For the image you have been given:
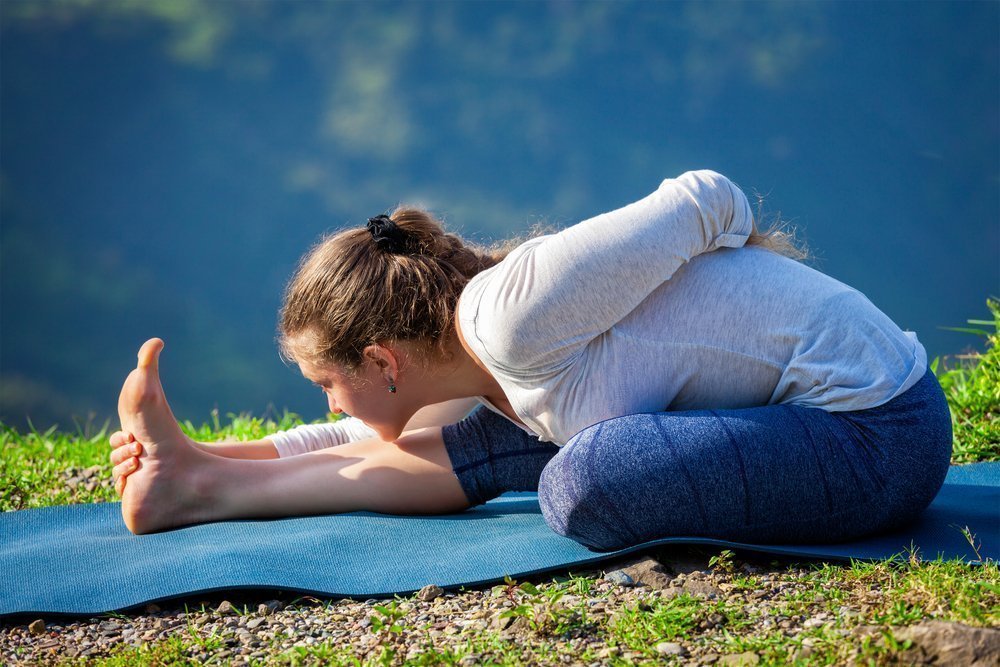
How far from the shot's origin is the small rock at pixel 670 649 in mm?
1670

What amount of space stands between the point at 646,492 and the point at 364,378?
70cm

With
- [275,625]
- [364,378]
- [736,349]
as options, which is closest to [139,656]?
[275,625]

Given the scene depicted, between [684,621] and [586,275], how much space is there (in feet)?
2.19

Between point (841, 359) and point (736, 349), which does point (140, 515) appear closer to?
point (736, 349)

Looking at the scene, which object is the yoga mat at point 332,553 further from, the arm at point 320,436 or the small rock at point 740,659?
the small rock at point 740,659

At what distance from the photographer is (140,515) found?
2588 millimetres

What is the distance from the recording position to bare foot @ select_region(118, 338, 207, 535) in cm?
254

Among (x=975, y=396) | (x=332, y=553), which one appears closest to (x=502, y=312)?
(x=332, y=553)

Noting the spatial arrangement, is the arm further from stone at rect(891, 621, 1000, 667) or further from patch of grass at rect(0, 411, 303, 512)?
stone at rect(891, 621, 1000, 667)

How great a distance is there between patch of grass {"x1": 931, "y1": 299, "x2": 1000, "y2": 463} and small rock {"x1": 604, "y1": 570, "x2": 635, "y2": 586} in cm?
188

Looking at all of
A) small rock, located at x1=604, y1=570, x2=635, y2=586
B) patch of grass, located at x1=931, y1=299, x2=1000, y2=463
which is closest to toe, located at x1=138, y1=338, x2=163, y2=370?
small rock, located at x1=604, y1=570, x2=635, y2=586

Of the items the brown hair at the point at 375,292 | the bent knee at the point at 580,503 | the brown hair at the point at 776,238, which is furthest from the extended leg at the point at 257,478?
the brown hair at the point at 776,238

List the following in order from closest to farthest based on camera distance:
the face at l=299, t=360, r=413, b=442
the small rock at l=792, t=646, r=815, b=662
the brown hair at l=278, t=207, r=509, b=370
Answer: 1. the small rock at l=792, t=646, r=815, b=662
2. the brown hair at l=278, t=207, r=509, b=370
3. the face at l=299, t=360, r=413, b=442

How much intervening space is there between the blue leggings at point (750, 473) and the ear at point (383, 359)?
43 cm
